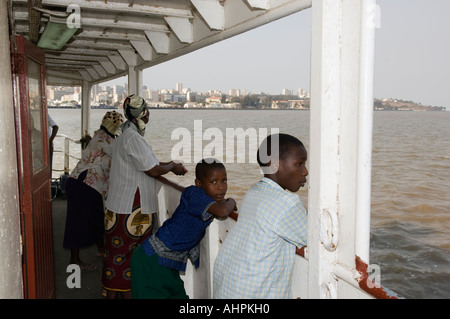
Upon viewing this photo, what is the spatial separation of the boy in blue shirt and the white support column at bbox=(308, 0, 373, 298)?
78 centimetres

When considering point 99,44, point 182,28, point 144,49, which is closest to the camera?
point 182,28

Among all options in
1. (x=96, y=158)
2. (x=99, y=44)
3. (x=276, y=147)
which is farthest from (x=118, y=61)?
(x=276, y=147)

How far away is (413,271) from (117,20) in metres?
10.1

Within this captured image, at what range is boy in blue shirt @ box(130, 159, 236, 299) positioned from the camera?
231 cm

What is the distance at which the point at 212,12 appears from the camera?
11.7 feet

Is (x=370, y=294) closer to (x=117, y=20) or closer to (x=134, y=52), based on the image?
(x=117, y=20)

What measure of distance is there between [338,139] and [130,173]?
202 cm

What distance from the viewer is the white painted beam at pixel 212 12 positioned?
11.6 feet

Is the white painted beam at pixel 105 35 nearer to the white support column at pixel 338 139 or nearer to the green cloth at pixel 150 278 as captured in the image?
the green cloth at pixel 150 278

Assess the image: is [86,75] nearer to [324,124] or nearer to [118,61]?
[118,61]

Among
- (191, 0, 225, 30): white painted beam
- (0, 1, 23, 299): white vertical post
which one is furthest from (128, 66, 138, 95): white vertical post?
(0, 1, 23, 299): white vertical post

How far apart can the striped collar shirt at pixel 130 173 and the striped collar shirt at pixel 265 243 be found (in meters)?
1.44

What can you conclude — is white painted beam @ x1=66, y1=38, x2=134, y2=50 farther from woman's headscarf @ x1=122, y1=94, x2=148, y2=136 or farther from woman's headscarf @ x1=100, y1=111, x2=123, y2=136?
woman's headscarf @ x1=122, y1=94, x2=148, y2=136

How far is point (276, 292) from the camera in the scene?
176cm
